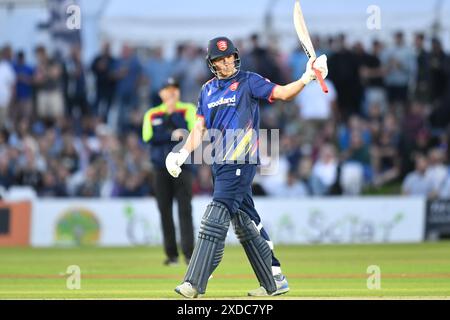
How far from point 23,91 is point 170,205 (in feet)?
35.4

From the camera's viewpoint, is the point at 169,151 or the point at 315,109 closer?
the point at 169,151

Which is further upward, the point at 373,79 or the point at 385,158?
the point at 373,79

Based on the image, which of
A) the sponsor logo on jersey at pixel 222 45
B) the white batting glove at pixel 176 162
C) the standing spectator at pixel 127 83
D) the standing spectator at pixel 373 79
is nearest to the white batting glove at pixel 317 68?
the sponsor logo on jersey at pixel 222 45

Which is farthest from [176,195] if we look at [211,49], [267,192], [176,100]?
[267,192]

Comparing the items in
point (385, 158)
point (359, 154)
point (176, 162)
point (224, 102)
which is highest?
point (224, 102)

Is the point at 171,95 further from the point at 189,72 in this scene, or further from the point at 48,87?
the point at 48,87

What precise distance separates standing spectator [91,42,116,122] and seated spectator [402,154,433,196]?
7.02 meters

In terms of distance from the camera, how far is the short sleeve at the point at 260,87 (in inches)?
467

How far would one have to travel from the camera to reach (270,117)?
27109 mm

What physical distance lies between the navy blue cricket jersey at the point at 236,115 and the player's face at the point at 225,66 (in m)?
0.06

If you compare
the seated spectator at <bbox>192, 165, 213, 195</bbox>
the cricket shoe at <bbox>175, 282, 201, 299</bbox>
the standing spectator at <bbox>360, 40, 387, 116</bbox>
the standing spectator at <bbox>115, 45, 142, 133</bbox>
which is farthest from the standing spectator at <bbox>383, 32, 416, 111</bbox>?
the cricket shoe at <bbox>175, 282, 201, 299</bbox>

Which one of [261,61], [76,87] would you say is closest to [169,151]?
[261,61]

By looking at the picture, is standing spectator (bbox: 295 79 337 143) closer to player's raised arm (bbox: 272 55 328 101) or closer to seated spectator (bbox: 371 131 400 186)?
seated spectator (bbox: 371 131 400 186)

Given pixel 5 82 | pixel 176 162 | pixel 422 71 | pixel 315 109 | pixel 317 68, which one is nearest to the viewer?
pixel 317 68
